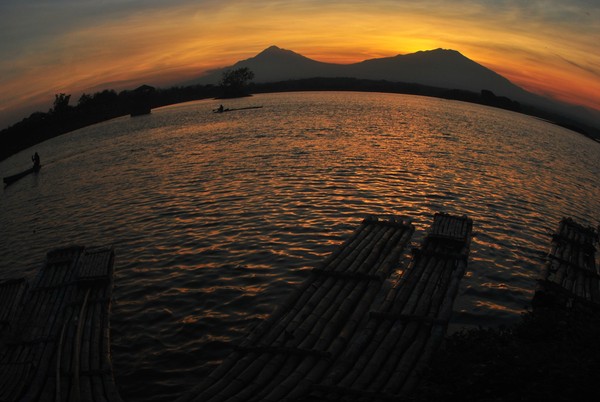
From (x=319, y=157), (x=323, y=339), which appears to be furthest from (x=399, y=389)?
(x=319, y=157)

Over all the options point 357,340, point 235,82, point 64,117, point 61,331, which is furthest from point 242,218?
point 235,82

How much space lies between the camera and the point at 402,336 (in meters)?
12.8

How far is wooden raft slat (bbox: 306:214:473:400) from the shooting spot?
415 inches

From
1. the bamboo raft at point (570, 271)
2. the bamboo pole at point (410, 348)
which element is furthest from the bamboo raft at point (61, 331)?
the bamboo raft at point (570, 271)

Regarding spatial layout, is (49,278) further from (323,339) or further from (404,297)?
(404,297)

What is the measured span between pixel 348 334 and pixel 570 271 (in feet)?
41.1

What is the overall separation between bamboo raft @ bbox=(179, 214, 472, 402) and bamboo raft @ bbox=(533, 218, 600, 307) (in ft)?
11.7

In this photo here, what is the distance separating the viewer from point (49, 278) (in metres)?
19.1

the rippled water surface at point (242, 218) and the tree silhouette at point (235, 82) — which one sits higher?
the tree silhouette at point (235, 82)

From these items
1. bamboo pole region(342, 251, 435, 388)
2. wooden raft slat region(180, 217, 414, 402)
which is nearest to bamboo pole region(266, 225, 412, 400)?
wooden raft slat region(180, 217, 414, 402)

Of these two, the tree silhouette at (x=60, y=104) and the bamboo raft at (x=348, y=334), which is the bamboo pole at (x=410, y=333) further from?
the tree silhouette at (x=60, y=104)

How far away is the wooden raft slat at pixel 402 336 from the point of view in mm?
10539

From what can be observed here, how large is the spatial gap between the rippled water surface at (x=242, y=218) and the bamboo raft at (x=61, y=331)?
30.7 inches

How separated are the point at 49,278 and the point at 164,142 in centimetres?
4915
